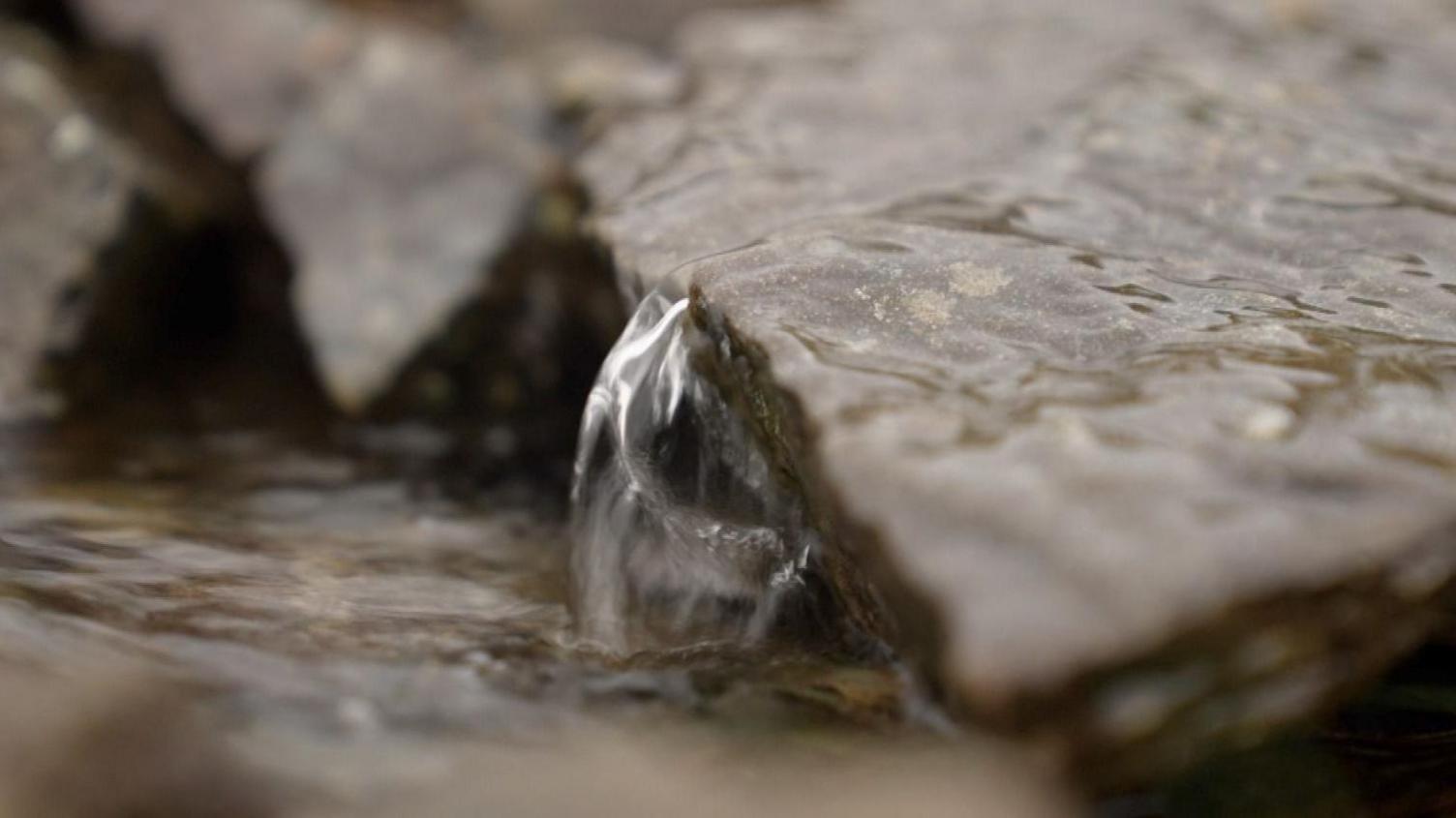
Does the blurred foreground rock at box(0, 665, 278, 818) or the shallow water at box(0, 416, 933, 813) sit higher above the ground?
the blurred foreground rock at box(0, 665, 278, 818)

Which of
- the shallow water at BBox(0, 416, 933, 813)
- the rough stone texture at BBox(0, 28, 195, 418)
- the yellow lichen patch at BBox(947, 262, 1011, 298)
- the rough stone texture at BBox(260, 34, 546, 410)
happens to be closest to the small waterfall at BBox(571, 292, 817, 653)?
the shallow water at BBox(0, 416, 933, 813)

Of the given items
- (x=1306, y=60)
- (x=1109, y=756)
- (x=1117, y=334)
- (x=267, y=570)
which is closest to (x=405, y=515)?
(x=267, y=570)

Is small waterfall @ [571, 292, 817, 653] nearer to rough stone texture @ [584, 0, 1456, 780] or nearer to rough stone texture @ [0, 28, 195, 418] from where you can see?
rough stone texture @ [584, 0, 1456, 780]

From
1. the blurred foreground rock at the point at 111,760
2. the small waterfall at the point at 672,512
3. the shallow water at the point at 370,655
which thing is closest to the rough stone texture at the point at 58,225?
the shallow water at the point at 370,655

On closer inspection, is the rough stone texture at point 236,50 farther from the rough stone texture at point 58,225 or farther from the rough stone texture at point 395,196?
the rough stone texture at point 58,225

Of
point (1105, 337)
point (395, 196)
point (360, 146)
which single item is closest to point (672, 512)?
point (1105, 337)

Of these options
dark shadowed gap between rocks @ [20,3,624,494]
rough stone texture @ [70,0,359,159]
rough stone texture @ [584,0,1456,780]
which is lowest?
dark shadowed gap between rocks @ [20,3,624,494]

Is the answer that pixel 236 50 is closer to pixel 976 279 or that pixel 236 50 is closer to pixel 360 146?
pixel 360 146
